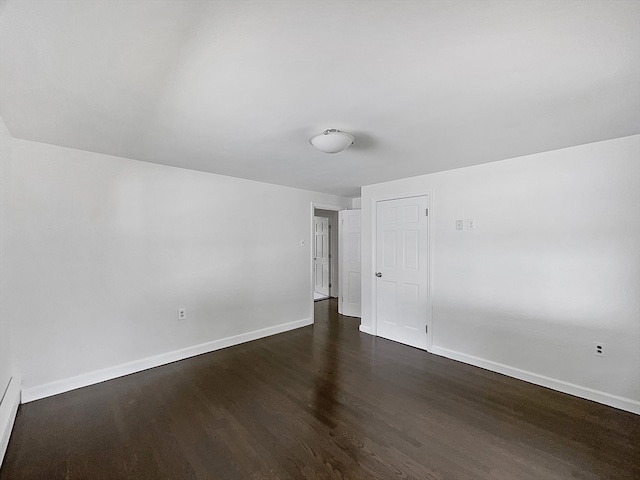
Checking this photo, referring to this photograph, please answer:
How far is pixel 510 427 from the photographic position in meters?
2.06

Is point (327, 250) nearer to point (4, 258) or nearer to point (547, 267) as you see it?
point (547, 267)

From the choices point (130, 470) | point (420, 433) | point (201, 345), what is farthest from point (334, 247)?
point (130, 470)

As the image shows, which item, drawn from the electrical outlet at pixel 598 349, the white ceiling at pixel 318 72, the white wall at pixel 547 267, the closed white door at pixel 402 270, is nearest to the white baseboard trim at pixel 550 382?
the white wall at pixel 547 267

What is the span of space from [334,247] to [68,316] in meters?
4.94

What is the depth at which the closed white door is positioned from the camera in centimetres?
361

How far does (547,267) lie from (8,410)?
4648 mm

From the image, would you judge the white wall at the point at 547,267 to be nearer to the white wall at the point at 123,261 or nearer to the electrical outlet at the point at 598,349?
the electrical outlet at the point at 598,349

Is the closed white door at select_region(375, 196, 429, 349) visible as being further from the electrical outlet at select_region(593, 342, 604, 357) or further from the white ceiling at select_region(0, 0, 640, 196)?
the electrical outlet at select_region(593, 342, 604, 357)

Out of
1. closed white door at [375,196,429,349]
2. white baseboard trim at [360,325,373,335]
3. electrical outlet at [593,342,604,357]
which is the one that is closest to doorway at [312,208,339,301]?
white baseboard trim at [360,325,373,335]

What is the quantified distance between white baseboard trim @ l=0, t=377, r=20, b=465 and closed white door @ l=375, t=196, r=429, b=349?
3781 millimetres

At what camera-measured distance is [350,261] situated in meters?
5.02

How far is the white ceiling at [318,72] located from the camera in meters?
1.05

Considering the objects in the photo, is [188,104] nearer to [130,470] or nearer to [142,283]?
[142,283]

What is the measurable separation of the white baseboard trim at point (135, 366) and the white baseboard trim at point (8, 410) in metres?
0.15
